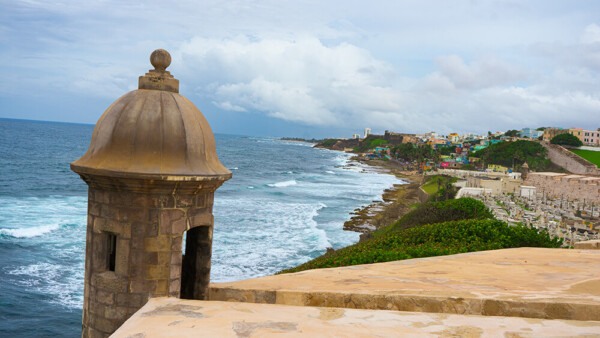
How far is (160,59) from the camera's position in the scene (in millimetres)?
5117

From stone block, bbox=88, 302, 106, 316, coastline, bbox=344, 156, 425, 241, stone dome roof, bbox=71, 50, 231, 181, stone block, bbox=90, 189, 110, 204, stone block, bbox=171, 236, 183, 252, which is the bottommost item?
coastline, bbox=344, 156, 425, 241

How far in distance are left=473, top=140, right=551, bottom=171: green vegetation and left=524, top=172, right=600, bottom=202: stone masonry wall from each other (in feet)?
82.8

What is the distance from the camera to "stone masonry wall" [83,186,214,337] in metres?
4.70

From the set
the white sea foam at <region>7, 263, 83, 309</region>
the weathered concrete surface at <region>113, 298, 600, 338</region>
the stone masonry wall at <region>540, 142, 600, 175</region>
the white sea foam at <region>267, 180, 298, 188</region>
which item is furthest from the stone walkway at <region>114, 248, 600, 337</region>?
the stone masonry wall at <region>540, 142, 600, 175</region>

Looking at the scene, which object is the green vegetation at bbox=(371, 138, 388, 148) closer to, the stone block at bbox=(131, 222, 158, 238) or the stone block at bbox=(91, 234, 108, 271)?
the stone block at bbox=(91, 234, 108, 271)

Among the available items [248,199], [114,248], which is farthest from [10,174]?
[114,248]

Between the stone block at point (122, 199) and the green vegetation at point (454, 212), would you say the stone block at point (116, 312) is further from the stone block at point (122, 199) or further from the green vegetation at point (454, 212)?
the green vegetation at point (454, 212)

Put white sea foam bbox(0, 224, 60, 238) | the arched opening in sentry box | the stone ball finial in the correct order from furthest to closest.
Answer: white sea foam bbox(0, 224, 60, 238), the arched opening in sentry box, the stone ball finial

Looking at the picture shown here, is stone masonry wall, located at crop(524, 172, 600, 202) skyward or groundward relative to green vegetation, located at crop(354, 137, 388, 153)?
groundward

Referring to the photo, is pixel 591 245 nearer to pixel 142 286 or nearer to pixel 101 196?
pixel 142 286

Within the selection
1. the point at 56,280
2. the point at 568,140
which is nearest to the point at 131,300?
the point at 56,280

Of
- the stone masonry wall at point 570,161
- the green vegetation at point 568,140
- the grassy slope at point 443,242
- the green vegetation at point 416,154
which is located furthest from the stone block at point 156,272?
the green vegetation at point 568,140

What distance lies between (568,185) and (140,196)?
1720 inches

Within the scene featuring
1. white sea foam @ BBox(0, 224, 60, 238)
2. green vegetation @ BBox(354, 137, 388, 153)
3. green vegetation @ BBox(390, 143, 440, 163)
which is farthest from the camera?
green vegetation @ BBox(354, 137, 388, 153)
